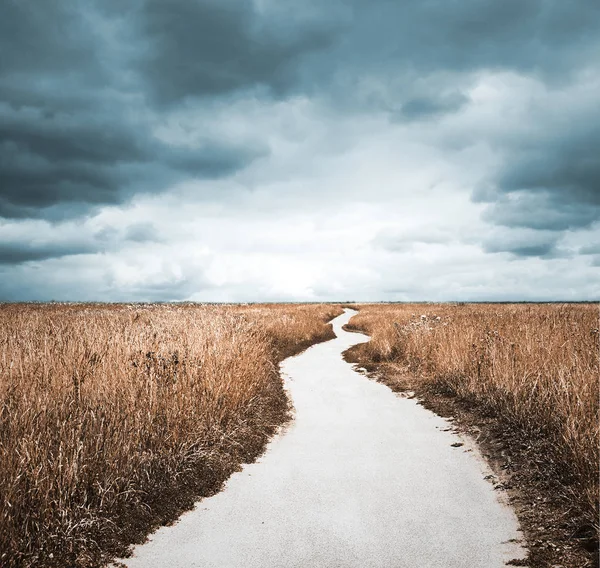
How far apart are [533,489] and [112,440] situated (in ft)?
17.5

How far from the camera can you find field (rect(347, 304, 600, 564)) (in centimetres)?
476

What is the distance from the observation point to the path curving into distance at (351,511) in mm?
3921

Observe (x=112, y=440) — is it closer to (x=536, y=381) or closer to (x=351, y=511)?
(x=351, y=511)

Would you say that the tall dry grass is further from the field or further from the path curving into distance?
the path curving into distance

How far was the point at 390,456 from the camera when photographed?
21.4 ft

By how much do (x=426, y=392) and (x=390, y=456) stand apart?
456cm

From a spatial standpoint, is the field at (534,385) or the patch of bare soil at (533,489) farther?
the field at (534,385)

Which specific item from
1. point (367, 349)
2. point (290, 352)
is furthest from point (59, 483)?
point (290, 352)

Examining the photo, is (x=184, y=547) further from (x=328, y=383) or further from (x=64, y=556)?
(x=328, y=383)

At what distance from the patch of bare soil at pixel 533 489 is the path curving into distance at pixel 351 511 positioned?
0.20 meters

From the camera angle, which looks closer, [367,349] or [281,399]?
[281,399]

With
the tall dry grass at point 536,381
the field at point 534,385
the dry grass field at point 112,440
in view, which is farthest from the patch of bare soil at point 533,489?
the dry grass field at point 112,440

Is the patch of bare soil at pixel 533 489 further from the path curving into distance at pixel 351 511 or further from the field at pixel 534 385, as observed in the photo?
the path curving into distance at pixel 351 511

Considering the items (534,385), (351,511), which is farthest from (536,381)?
(351,511)
